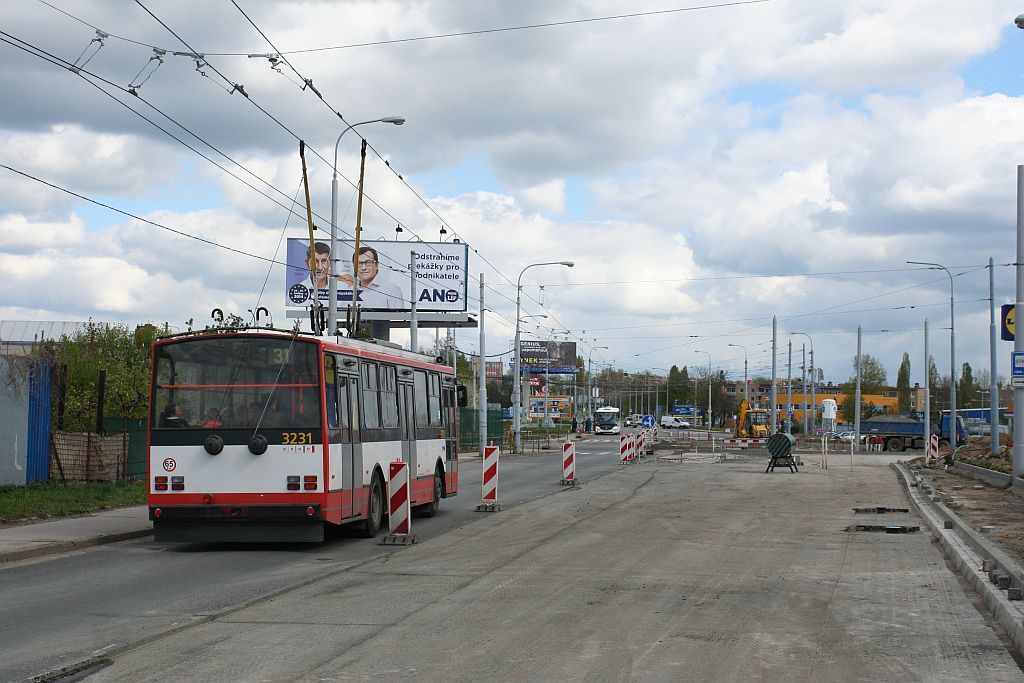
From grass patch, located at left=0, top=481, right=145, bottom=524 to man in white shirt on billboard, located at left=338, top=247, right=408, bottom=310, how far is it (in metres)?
31.4

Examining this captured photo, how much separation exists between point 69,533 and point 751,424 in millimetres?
78709

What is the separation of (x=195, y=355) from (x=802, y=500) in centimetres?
1538

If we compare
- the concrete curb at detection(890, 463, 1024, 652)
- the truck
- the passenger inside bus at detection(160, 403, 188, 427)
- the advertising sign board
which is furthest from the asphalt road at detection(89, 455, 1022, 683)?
the advertising sign board

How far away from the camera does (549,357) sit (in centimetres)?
11588

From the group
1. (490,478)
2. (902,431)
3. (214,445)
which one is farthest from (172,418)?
(902,431)

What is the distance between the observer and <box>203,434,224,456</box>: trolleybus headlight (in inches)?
580

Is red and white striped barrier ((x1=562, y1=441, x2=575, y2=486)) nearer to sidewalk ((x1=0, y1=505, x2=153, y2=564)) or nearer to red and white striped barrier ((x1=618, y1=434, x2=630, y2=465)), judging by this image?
sidewalk ((x1=0, y1=505, x2=153, y2=564))

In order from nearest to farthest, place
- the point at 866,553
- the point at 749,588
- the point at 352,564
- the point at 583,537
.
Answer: the point at 749,588 < the point at 352,564 < the point at 866,553 < the point at 583,537

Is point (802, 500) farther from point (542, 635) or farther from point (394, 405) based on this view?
point (542, 635)

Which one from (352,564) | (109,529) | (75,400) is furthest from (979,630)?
(75,400)

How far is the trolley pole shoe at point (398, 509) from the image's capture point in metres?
15.8

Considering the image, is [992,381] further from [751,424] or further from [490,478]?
[751,424]

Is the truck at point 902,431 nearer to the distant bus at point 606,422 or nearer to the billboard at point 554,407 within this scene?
the distant bus at point 606,422

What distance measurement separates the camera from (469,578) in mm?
12047
